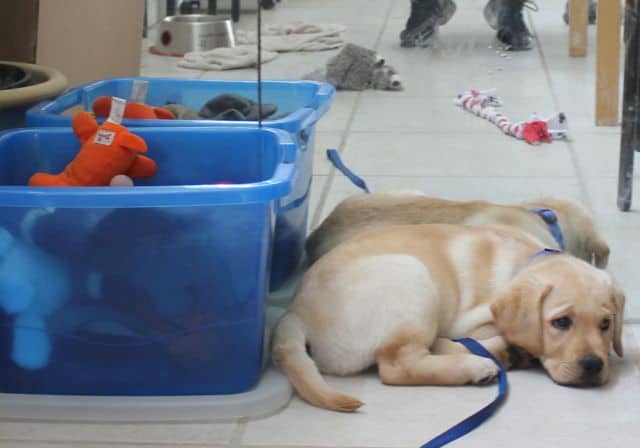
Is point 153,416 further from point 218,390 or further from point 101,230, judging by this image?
point 101,230

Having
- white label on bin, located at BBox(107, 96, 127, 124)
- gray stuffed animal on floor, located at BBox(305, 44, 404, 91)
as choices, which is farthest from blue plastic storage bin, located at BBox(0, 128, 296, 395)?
gray stuffed animal on floor, located at BBox(305, 44, 404, 91)

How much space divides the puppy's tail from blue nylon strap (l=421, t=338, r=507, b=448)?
5.1 inches

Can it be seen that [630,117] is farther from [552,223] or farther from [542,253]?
[542,253]

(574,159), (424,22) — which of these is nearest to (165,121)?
(574,159)

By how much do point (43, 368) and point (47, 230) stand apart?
0.73ft

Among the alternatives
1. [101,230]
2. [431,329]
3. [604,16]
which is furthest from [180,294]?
[604,16]

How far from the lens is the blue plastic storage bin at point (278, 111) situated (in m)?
1.98

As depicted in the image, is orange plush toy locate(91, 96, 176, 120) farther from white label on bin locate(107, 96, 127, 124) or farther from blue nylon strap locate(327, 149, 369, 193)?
blue nylon strap locate(327, 149, 369, 193)

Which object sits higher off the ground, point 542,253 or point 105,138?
point 105,138

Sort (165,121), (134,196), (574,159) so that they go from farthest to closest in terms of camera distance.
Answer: (574,159) → (165,121) → (134,196)

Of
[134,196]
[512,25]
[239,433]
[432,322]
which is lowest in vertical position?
[239,433]

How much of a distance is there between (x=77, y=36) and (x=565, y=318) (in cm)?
158

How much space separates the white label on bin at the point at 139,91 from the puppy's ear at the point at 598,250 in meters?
0.97

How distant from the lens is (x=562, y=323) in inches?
63.6
